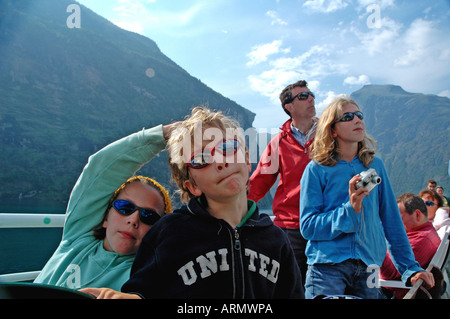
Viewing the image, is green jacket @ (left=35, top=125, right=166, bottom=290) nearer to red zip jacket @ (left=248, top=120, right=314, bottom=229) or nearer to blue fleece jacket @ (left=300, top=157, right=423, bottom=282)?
blue fleece jacket @ (left=300, top=157, right=423, bottom=282)

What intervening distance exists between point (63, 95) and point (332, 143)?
11889 centimetres

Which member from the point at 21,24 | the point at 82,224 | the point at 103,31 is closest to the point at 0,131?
the point at 21,24

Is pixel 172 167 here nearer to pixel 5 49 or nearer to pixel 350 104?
pixel 350 104

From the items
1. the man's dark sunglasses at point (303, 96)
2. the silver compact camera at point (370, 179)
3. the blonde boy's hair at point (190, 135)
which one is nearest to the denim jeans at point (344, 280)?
the silver compact camera at point (370, 179)

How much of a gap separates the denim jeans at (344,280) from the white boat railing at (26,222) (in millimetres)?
1799

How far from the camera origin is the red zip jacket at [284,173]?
8.70ft

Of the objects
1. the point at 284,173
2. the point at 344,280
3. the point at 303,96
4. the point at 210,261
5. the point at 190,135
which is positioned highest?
the point at 303,96

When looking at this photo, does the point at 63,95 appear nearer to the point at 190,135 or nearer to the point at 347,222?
the point at 190,135

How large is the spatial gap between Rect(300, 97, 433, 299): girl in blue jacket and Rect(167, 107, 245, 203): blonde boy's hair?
0.76 metres

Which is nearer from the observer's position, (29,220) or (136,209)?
(136,209)

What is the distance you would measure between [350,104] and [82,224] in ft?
6.07

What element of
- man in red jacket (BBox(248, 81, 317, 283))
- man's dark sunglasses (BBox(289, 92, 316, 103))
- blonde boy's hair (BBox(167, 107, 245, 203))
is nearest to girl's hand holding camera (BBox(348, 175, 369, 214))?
blonde boy's hair (BBox(167, 107, 245, 203))

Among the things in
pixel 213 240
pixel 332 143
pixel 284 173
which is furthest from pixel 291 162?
pixel 213 240

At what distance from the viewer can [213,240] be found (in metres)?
1.29
